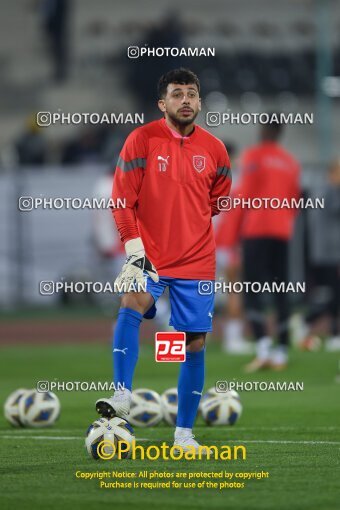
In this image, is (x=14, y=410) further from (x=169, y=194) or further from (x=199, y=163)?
(x=199, y=163)

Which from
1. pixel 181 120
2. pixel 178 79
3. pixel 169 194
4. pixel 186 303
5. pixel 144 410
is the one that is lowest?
pixel 144 410

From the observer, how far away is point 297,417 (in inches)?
416

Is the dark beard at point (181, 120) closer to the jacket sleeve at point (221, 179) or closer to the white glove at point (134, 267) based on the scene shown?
the jacket sleeve at point (221, 179)

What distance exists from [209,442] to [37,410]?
5.47 ft

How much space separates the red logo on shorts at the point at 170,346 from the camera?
27.3ft

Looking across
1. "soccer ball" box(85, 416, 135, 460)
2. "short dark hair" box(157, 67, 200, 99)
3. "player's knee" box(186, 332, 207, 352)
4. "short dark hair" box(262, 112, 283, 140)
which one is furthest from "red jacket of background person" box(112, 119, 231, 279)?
"short dark hair" box(262, 112, 283, 140)

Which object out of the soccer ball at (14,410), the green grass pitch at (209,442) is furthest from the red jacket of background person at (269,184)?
the soccer ball at (14,410)

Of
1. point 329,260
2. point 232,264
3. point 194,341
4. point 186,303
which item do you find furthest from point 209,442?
point 329,260

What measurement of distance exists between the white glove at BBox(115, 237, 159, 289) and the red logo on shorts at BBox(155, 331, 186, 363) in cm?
37

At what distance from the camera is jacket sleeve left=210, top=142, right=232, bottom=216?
Answer: 8.56 m

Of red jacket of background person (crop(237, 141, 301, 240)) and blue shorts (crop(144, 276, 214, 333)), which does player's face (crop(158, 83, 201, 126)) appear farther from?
red jacket of background person (crop(237, 141, 301, 240))

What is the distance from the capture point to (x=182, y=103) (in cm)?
831

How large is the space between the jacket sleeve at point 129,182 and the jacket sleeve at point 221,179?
524 mm

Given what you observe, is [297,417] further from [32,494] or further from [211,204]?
[32,494]
